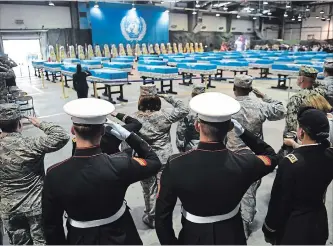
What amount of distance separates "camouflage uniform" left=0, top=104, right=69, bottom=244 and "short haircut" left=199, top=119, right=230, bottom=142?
0.97m

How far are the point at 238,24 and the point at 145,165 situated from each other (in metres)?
32.5

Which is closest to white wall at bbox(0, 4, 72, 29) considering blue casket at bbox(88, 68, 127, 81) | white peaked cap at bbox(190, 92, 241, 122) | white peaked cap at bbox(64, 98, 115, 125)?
blue casket at bbox(88, 68, 127, 81)

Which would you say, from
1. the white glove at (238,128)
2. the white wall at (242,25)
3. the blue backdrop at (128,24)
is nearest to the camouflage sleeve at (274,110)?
the white glove at (238,128)

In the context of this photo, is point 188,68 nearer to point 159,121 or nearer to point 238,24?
point 159,121

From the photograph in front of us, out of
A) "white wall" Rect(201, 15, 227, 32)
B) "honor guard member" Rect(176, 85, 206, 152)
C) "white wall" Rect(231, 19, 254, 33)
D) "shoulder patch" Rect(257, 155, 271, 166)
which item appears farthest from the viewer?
"white wall" Rect(231, 19, 254, 33)

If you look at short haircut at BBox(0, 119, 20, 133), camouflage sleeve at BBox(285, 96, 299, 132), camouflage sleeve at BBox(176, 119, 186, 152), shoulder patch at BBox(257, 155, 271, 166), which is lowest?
camouflage sleeve at BBox(176, 119, 186, 152)

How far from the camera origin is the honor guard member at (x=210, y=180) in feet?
3.84

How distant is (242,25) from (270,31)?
480 cm

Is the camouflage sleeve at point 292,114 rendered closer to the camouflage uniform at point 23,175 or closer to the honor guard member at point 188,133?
the honor guard member at point 188,133

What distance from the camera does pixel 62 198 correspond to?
1208 mm

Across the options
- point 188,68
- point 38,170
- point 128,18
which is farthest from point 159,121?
point 128,18

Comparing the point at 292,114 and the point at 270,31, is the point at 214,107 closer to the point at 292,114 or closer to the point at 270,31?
the point at 292,114

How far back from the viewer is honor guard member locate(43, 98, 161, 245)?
120 cm

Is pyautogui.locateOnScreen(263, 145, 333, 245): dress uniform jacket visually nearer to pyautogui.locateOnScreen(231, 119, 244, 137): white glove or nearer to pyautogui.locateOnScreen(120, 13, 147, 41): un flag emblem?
pyautogui.locateOnScreen(231, 119, 244, 137): white glove
